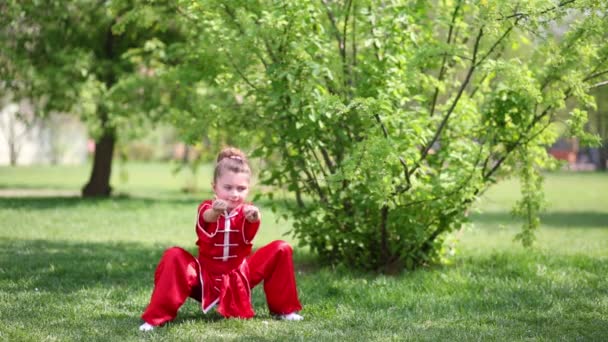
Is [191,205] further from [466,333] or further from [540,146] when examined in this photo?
[466,333]

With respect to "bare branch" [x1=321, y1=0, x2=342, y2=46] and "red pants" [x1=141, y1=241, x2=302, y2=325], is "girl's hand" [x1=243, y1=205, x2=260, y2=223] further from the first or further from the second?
"bare branch" [x1=321, y1=0, x2=342, y2=46]

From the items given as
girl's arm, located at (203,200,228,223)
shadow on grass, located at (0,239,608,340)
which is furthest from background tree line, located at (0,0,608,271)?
girl's arm, located at (203,200,228,223)

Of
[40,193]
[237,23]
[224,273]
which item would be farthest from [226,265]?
[40,193]

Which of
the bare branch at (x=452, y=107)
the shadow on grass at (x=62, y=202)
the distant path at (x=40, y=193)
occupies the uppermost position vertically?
the bare branch at (x=452, y=107)

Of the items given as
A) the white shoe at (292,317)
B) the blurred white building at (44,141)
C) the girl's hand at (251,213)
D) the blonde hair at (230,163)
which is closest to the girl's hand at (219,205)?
the girl's hand at (251,213)

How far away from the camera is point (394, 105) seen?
6.63m

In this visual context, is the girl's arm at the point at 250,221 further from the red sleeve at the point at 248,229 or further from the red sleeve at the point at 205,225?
the red sleeve at the point at 205,225

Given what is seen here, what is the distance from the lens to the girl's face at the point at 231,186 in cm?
485

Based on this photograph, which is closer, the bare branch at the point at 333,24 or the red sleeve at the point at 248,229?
the red sleeve at the point at 248,229

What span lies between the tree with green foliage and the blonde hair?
1.10 metres

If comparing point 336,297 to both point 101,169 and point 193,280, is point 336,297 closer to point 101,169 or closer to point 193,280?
point 193,280

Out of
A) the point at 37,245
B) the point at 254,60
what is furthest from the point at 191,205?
the point at 254,60

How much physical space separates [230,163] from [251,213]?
1.26 ft

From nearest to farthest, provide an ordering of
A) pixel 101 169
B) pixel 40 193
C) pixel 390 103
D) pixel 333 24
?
pixel 390 103
pixel 333 24
pixel 101 169
pixel 40 193
